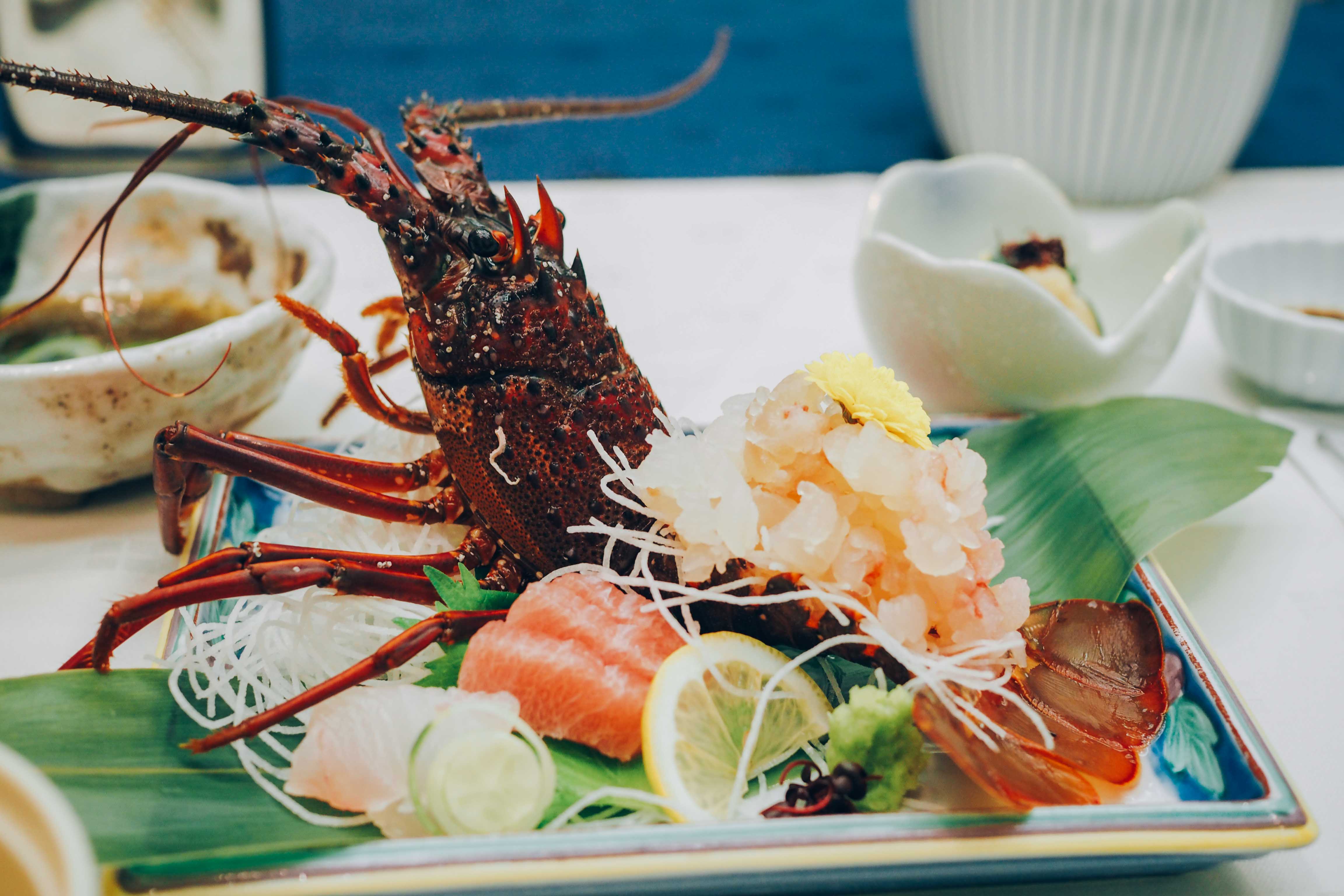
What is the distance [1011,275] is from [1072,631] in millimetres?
837

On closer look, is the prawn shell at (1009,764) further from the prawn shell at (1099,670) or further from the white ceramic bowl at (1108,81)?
the white ceramic bowl at (1108,81)

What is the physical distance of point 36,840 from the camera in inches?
33.3

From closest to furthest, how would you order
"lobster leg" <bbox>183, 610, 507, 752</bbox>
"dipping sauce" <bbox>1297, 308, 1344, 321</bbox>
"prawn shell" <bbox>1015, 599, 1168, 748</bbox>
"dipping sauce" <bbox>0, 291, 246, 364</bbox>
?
"lobster leg" <bbox>183, 610, 507, 752</bbox> → "prawn shell" <bbox>1015, 599, 1168, 748</bbox> → "dipping sauce" <bbox>0, 291, 246, 364</bbox> → "dipping sauce" <bbox>1297, 308, 1344, 321</bbox>

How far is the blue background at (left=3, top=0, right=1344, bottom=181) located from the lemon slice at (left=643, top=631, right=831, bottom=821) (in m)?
3.39

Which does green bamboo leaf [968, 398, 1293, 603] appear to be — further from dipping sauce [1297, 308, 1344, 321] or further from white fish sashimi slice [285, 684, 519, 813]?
white fish sashimi slice [285, 684, 519, 813]

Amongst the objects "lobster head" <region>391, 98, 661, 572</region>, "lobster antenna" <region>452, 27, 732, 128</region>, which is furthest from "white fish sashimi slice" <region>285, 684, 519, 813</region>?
"lobster antenna" <region>452, 27, 732, 128</region>

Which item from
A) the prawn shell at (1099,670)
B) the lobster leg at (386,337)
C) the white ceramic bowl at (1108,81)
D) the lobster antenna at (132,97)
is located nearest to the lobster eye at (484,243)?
the lobster leg at (386,337)

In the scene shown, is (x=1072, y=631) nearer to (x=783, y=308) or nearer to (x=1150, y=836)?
(x=1150, y=836)

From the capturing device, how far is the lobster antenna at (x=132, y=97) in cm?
118

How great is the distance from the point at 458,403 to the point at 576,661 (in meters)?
0.53

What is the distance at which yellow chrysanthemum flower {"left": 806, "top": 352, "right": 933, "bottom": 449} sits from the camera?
4.72 ft

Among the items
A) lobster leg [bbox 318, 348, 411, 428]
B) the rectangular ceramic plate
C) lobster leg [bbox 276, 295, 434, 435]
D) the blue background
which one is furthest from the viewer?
the blue background

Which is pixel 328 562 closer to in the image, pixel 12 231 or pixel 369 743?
pixel 369 743

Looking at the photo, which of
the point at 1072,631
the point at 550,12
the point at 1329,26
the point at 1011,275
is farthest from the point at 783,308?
the point at 1329,26
